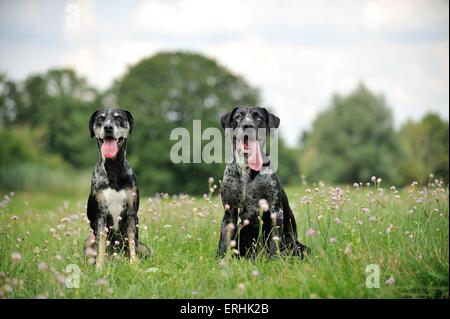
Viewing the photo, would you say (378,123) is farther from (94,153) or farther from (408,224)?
(408,224)

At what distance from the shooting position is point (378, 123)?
151 ft

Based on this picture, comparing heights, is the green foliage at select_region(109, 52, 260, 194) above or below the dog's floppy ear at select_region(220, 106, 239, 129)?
above

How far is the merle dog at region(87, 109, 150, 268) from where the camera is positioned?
706 centimetres

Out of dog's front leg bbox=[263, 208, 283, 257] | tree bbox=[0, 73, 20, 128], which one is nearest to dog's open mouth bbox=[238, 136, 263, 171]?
dog's front leg bbox=[263, 208, 283, 257]

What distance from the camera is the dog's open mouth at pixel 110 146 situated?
23.2ft

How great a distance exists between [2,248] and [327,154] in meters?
41.2

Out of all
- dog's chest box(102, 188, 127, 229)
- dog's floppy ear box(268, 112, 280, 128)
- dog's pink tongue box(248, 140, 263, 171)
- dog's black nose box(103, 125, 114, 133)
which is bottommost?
dog's chest box(102, 188, 127, 229)

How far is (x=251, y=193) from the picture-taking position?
686cm

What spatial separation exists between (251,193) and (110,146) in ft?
6.63

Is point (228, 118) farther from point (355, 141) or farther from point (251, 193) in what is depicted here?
point (355, 141)

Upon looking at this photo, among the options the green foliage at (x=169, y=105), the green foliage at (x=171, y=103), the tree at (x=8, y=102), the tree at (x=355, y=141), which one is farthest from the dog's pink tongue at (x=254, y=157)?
the tree at (x=8, y=102)

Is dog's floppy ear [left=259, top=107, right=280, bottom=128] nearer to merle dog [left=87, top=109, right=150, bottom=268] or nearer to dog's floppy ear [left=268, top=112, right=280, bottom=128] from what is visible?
dog's floppy ear [left=268, top=112, right=280, bottom=128]

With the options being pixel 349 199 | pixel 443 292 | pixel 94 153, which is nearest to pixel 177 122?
pixel 94 153

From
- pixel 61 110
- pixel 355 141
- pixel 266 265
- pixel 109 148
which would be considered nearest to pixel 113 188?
pixel 109 148
